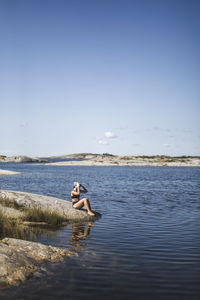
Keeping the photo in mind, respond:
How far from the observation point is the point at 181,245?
8.82 m

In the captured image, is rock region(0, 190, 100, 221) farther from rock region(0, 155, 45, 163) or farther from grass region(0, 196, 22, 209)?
rock region(0, 155, 45, 163)

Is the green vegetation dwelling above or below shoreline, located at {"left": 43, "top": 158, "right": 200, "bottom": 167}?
below

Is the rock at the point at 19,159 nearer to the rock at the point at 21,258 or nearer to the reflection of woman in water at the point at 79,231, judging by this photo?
the reflection of woman in water at the point at 79,231

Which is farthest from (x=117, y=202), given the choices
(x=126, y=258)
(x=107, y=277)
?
(x=107, y=277)

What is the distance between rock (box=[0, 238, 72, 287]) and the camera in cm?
594

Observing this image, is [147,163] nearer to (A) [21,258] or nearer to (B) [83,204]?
(B) [83,204]

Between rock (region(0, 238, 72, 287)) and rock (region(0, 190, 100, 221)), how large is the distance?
5037 mm

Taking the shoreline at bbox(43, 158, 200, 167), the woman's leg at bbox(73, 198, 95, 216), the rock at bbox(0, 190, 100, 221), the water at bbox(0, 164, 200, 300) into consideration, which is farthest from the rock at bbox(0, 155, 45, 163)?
the water at bbox(0, 164, 200, 300)

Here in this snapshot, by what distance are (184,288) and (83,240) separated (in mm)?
4359

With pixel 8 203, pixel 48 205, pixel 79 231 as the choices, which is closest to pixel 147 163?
pixel 48 205

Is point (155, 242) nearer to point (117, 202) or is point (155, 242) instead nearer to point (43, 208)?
point (43, 208)

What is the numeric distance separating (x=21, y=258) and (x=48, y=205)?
6322 mm

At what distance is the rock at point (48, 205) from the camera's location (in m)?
12.8

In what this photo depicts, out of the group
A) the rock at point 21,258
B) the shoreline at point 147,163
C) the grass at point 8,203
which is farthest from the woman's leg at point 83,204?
the shoreline at point 147,163
